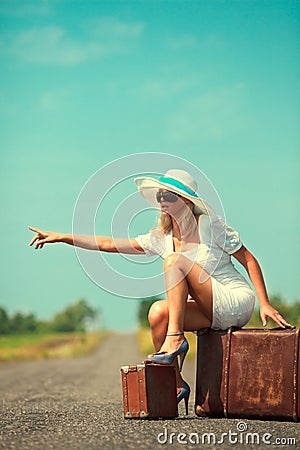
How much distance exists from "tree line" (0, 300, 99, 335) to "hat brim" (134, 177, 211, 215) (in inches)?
2737

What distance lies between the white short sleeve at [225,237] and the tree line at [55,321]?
229 ft

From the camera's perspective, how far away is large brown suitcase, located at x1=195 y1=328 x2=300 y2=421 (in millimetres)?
4473

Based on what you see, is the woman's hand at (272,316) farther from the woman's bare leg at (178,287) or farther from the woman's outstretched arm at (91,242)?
the woman's outstretched arm at (91,242)

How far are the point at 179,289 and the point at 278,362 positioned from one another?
2.50 feet

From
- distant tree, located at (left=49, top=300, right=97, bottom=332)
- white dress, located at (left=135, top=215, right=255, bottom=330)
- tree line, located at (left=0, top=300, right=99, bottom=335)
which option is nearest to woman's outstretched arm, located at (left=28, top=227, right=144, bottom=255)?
white dress, located at (left=135, top=215, right=255, bottom=330)

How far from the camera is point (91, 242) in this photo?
5160 mm

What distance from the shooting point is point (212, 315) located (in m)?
4.73

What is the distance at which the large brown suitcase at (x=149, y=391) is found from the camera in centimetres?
445

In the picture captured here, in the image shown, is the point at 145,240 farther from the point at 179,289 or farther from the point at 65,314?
the point at 65,314

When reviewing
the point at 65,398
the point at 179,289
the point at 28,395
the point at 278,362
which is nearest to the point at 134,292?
the point at 179,289

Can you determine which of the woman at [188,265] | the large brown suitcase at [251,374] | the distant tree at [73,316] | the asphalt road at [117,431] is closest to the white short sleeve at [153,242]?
the woman at [188,265]

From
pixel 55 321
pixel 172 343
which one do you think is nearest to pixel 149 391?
pixel 172 343

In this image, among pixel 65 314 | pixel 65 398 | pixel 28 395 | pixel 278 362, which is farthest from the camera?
pixel 65 314

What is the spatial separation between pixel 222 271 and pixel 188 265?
371 mm
